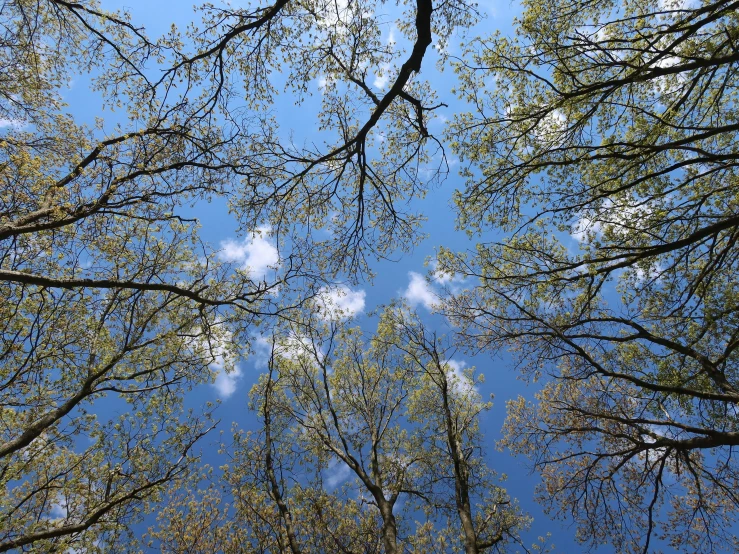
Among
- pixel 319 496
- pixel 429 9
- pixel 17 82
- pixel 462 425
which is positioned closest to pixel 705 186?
pixel 429 9

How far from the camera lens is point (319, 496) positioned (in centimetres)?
1325

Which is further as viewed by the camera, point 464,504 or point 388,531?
point 464,504

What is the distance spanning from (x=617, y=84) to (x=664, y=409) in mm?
7813

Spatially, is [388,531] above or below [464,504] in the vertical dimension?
below

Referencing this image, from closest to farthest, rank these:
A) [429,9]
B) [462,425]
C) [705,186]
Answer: [429,9], [705,186], [462,425]

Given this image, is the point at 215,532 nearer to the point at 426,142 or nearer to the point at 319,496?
the point at 319,496

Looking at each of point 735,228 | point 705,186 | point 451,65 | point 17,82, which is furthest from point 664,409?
point 17,82

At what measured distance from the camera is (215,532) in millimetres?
13453

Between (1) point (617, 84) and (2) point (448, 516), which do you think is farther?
(2) point (448, 516)

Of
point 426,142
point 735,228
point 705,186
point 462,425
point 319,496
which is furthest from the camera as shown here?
Result: point 462,425

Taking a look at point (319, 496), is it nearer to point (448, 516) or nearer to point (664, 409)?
point (448, 516)

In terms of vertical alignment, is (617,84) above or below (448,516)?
above

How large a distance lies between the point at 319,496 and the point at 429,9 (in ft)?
46.6

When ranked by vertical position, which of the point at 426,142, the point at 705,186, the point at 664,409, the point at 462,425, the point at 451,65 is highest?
the point at 451,65
